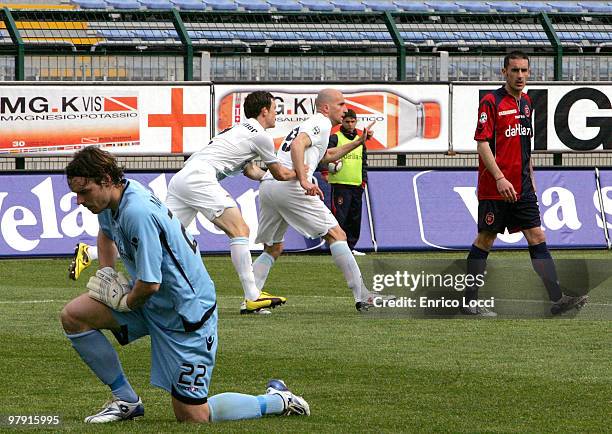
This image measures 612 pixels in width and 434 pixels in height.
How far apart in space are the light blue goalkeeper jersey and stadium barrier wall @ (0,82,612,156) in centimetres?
1516

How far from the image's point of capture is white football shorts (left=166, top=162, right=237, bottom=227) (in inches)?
496

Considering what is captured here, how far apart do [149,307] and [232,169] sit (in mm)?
5909

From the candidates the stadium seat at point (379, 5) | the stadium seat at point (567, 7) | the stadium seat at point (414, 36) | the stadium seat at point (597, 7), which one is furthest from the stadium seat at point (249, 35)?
the stadium seat at point (567, 7)

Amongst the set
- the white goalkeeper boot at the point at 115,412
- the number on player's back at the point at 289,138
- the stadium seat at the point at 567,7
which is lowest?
the white goalkeeper boot at the point at 115,412

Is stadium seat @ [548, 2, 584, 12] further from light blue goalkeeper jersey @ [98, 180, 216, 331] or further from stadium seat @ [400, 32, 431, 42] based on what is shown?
light blue goalkeeper jersey @ [98, 180, 216, 331]

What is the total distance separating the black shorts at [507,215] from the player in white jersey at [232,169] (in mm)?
1744

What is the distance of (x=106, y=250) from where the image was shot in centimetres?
765

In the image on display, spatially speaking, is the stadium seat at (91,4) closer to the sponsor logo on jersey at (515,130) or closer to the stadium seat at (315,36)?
the stadium seat at (315,36)

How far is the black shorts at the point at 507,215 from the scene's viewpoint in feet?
39.7

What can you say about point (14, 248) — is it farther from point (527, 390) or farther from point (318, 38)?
point (527, 390)

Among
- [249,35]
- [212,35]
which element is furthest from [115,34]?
[249,35]

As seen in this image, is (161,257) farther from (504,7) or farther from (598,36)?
(504,7)

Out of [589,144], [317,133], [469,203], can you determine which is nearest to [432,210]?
[469,203]

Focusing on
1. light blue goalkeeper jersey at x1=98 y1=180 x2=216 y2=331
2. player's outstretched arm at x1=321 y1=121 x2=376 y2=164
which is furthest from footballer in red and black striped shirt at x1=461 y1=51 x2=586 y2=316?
light blue goalkeeper jersey at x1=98 y1=180 x2=216 y2=331
